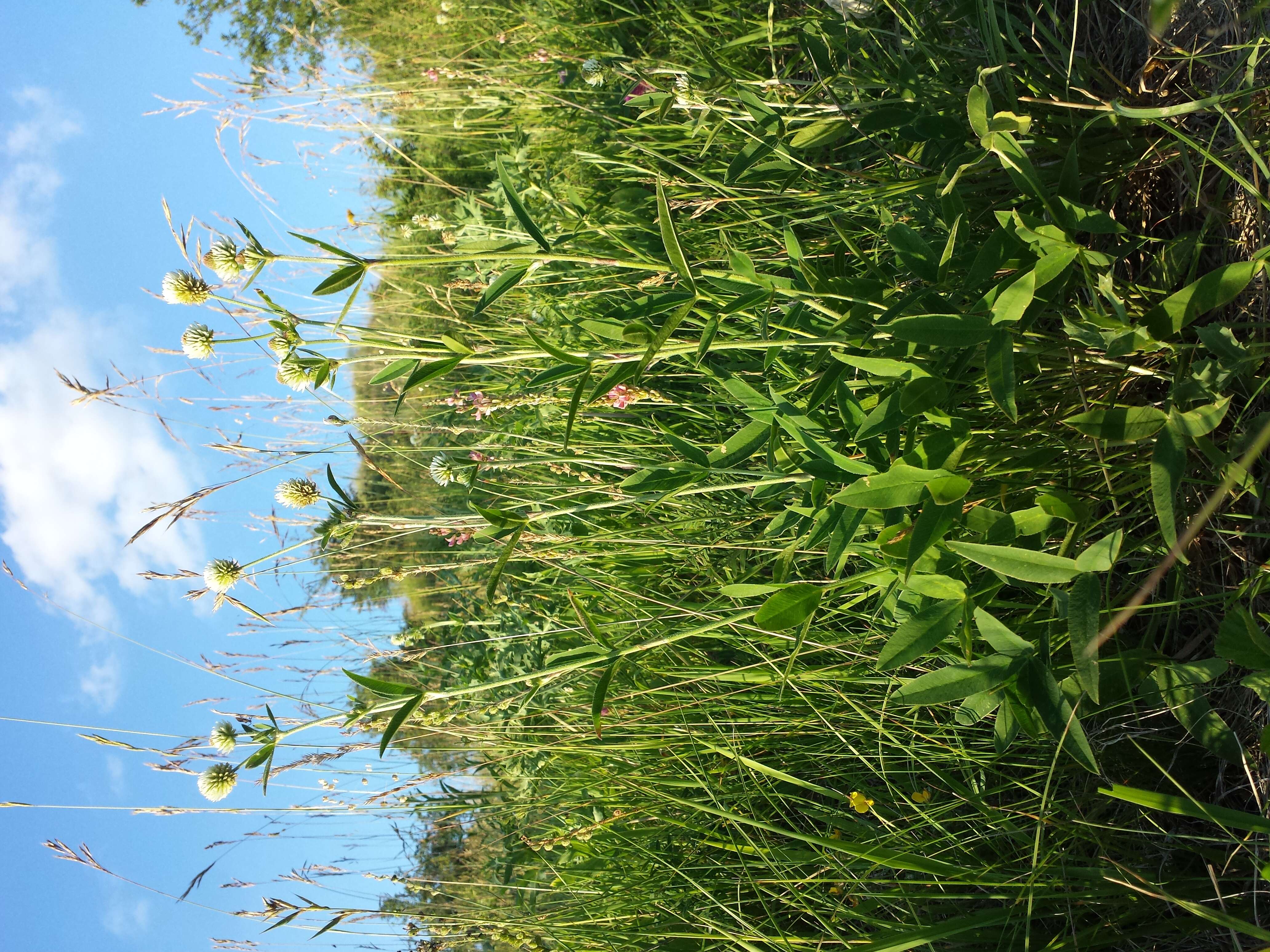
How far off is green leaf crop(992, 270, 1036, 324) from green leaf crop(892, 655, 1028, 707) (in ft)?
1.59

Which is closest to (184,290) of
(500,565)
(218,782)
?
(500,565)

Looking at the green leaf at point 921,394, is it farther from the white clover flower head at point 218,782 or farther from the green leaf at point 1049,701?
the white clover flower head at point 218,782

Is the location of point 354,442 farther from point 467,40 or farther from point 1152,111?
point 467,40

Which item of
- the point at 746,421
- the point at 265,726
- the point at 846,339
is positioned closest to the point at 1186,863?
the point at 846,339

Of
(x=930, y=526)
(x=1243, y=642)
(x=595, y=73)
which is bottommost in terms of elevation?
(x=1243, y=642)

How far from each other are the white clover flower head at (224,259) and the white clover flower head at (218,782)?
1269 millimetres

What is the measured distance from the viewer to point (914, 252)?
1.18 metres

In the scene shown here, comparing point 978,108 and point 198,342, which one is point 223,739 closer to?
point 198,342

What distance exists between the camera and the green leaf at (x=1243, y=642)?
95 cm

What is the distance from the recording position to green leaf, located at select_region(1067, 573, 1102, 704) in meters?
0.96

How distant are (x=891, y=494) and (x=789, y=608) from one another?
0.28 meters

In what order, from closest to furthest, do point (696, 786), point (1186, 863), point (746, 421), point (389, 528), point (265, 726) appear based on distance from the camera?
point (1186, 863) < point (265, 726) < point (696, 786) < point (746, 421) < point (389, 528)

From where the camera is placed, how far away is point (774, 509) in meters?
1.88

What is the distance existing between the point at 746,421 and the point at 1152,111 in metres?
1.03
